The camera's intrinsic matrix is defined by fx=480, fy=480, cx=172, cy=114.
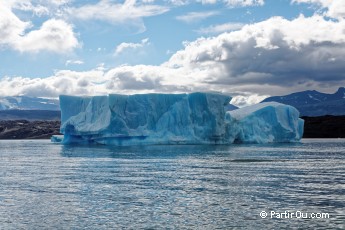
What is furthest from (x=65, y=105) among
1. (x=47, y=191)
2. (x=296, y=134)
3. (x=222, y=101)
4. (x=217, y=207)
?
(x=217, y=207)

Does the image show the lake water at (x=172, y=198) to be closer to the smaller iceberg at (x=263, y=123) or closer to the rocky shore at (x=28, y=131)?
the smaller iceberg at (x=263, y=123)

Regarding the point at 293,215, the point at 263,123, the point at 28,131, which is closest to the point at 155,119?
the point at 263,123

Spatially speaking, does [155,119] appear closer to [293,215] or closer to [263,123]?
[263,123]

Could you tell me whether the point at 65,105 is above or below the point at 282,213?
above

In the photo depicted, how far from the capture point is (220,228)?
577 inches

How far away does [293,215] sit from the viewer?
16203mm

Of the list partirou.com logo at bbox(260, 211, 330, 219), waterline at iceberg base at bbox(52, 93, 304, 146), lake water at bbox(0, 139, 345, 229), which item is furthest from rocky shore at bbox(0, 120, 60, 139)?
partirou.com logo at bbox(260, 211, 330, 219)

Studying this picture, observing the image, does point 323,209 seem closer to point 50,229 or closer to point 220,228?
point 220,228

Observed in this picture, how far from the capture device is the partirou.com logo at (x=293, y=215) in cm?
1590

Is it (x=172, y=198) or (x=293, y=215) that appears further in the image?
(x=172, y=198)

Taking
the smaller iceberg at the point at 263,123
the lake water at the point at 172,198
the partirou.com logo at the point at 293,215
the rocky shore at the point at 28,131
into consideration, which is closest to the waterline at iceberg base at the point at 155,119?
the smaller iceberg at the point at 263,123

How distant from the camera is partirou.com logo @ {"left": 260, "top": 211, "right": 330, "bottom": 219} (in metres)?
15.9

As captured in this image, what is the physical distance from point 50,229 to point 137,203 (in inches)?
182

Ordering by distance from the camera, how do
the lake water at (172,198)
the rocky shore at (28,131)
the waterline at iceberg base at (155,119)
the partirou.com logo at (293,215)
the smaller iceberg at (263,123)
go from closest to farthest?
1. the lake water at (172,198)
2. the partirou.com logo at (293,215)
3. the waterline at iceberg base at (155,119)
4. the smaller iceberg at (263,123)
5. the rocky shore at (28,131)
